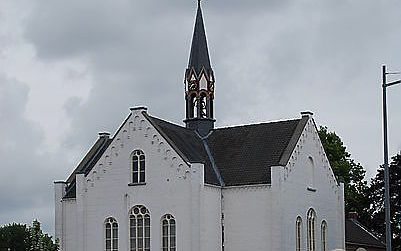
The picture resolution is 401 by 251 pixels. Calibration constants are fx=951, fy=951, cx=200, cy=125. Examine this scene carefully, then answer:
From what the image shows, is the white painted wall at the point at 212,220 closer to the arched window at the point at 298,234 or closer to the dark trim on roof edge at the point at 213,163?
the dark trim on roof edge at the point at 213,163

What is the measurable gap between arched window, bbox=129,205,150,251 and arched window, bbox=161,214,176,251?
1169mm

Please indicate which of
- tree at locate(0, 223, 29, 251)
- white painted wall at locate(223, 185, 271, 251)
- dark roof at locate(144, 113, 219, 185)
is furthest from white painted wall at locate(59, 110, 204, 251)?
tree at locate(0, 223, 29, 251)

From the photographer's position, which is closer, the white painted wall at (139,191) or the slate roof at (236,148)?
the white painted wall at (139,191)

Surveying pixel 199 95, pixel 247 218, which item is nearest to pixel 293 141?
pixel 247 218

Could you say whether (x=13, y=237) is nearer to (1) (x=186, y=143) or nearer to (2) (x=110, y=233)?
(2) (x=110, y=233)

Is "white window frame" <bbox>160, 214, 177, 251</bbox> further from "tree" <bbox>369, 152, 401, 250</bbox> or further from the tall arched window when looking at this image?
"tree" <bbox>369, 152, 401, 250</bbox>

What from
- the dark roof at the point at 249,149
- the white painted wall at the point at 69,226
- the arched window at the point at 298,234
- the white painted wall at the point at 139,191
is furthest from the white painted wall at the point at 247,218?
the white painted wall at the point at 69,226

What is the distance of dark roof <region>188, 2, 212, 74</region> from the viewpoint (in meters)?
72.2

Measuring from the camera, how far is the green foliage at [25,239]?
6738cm

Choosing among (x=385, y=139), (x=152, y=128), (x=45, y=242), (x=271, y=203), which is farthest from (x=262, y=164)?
(x=385, y=139)

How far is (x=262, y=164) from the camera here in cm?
6544

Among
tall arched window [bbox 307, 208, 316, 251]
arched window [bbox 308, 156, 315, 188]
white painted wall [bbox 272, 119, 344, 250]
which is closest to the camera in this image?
white painted wall [bbox 272, 119, 344, 250]

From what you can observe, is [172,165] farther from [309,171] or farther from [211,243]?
[309,171]

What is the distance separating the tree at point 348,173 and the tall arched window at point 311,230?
17212 mm
